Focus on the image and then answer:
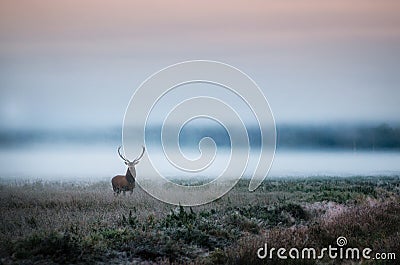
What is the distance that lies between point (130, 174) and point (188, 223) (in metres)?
0.71

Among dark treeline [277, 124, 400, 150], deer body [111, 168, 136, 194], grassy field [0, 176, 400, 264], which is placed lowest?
grassy field [0, 176, 400, 264]

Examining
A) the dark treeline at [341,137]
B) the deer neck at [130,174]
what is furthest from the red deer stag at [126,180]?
the dark treeline at [341,137]

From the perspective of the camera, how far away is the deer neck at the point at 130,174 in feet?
24.7

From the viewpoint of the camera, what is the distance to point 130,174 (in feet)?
Answer: 24.7

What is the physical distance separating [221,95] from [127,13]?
118 centimetres

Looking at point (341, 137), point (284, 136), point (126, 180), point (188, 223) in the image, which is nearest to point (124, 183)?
point (126, 180)

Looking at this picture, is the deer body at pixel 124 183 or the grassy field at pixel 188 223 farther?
the deer body at pixel 124 183

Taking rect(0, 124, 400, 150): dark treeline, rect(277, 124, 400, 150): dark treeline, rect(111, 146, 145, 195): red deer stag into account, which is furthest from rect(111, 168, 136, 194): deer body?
rect(277, 124, 400, 150): dark treeline

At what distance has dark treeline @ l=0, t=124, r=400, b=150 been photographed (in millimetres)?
7477

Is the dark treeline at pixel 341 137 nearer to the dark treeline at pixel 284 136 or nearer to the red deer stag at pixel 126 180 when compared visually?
the dark treeline at pixel 284 136

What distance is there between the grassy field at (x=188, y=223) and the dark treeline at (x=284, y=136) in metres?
0.35

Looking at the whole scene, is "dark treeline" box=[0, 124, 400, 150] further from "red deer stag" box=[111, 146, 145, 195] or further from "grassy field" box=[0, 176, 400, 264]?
"grassy field" box=[0, 176, 400, 264]

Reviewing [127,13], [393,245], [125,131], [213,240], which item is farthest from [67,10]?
[393,245]

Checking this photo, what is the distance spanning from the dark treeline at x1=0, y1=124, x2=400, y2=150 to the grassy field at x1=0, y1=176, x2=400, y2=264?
35cm
